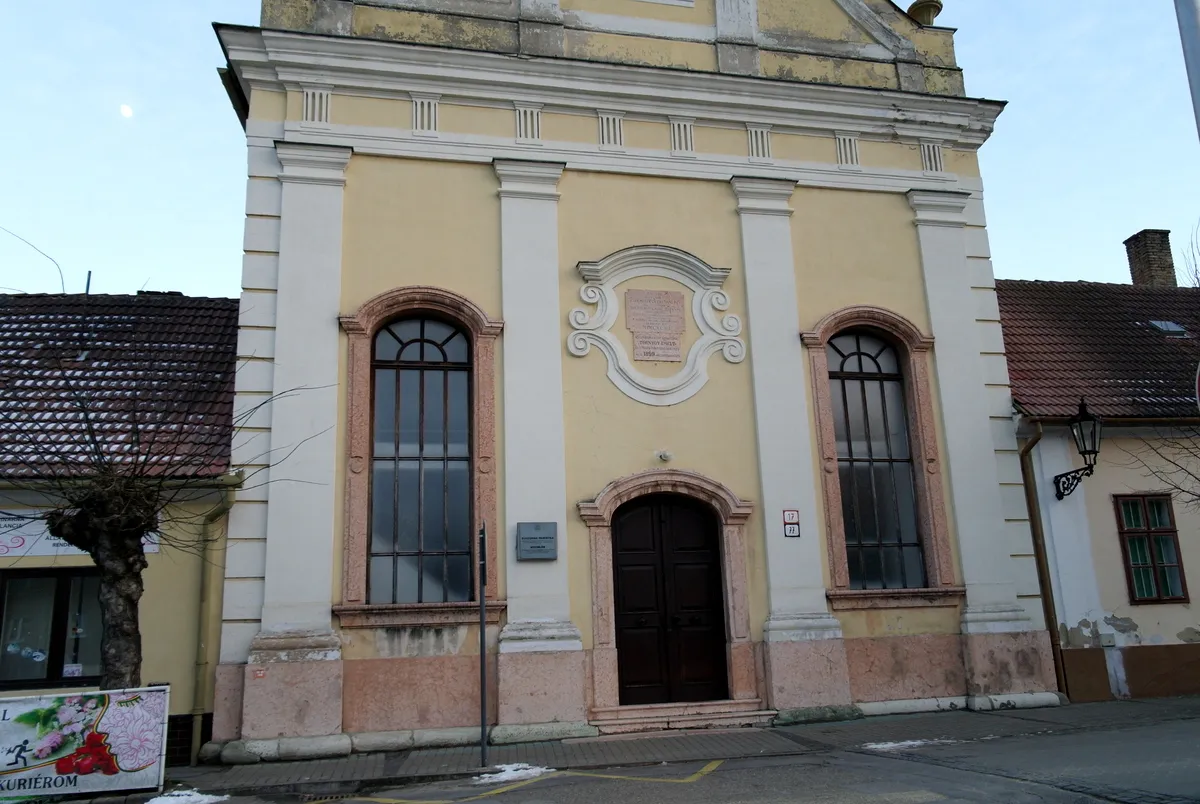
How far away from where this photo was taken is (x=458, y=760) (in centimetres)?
1010

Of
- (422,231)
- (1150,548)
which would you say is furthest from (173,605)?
(1150,548)

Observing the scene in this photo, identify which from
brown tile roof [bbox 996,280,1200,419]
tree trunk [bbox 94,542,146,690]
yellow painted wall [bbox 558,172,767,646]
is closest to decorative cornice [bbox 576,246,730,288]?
yellow painted wall [bbox 558,172,767,646]

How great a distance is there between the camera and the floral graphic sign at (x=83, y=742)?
8.38 metres

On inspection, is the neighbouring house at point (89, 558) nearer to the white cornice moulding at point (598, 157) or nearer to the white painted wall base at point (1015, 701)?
the white cornice moulding at point (598, 157)

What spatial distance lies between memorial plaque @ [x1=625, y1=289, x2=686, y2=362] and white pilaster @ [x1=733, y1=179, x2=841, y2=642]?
0.99 metres

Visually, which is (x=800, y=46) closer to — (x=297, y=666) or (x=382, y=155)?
(x=382, y=155)

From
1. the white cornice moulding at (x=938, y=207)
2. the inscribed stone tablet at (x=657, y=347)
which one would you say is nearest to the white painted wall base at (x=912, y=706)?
the inscribed stone tablet at (x=657, y=347)

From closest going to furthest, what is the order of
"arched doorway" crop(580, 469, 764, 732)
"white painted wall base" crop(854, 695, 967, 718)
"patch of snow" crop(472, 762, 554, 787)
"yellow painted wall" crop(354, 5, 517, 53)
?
"patch of snow" crop(472, 762, 554, 787)
"arched doorway" crop(580, 469, 764, 732)
"white painted wall base" crop(854, 695, 967, 718)
"yellow painted wall" crop(354, 5, 517, 53)

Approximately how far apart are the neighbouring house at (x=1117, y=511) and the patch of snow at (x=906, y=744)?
3619 mm

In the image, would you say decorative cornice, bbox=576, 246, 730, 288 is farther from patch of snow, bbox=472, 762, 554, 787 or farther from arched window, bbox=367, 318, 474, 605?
patch of snow, bbox=472, 762, 554, 787

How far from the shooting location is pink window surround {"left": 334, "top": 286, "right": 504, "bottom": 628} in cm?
1118

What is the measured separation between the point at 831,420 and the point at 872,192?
11.4ft

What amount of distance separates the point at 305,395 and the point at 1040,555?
31.6ft

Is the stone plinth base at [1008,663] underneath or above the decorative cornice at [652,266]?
underneath
